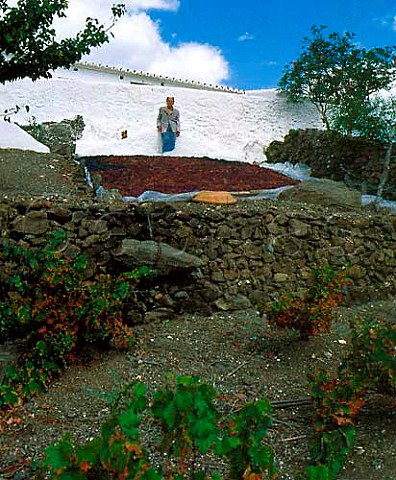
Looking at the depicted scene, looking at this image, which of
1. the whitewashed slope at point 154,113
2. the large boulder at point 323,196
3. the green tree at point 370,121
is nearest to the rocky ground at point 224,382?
the large boulder at point 323,196

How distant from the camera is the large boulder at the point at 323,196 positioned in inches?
245

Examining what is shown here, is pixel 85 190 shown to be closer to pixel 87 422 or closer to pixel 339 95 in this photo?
pixel 87 422

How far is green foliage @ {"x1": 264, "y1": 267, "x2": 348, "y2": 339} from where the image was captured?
3553 millimetres

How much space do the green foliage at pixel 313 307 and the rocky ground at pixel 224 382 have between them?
20 cm

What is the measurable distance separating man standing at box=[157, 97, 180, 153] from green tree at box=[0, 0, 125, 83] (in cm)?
706

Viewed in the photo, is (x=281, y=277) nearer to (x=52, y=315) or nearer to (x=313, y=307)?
(x=313, y=307)

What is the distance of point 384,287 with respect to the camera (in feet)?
17.3

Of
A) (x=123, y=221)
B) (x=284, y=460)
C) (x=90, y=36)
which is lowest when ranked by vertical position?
(x=284, y=460)

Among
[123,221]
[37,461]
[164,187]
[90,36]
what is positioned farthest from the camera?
[164,187]

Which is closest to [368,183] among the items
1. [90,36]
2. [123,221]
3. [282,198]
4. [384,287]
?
[282,198]

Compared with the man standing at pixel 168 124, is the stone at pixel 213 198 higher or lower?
lower

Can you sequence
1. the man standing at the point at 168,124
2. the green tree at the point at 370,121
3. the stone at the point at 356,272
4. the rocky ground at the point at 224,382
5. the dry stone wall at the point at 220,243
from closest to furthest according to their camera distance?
the rocky ground at the point at 224,382 < the dry stone wall at the point at 220,243 < the stone at the point at 356,272 < the green tree at the point at 370,121 < the man standing at the point at 168,124

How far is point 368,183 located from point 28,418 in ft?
24.9

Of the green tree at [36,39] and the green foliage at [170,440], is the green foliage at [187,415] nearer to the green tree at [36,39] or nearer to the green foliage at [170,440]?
the green foliage at [170,440]
